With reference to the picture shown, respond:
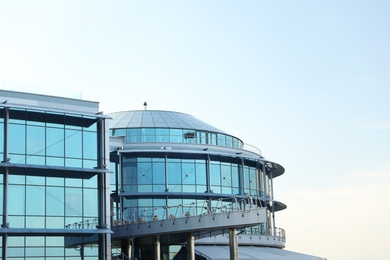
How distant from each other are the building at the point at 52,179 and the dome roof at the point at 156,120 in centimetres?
2083

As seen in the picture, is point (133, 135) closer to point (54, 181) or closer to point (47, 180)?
point (54, 181)

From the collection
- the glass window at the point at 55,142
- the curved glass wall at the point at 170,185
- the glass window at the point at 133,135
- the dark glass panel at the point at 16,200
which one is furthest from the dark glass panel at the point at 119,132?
the dark glass panel at the point at 16,200

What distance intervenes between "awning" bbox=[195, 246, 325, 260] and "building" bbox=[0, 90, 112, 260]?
538 inches

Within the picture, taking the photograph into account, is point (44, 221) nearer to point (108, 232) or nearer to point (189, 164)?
point (108, 232)

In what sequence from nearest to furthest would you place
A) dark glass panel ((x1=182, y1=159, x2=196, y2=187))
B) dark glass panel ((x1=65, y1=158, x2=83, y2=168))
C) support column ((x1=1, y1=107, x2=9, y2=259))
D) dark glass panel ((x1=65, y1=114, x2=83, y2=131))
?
support column ((x1=1, y1=107, x2=9, y2=259)) < dark glass panel ((x1=65, y1=158, x2=83, y2=168)) < dark glass panel ((x1=65, y1=114, x2=83, y2=131)) < dark glass panel ((x1=182, y1=159, x2=196, y2=187))

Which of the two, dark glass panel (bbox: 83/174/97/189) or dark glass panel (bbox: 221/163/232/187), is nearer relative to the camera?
dark glass panel (bbox: 83/174/97/189)

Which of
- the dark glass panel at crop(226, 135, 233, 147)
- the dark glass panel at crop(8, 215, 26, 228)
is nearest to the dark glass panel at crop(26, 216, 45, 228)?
the dark glass panel at crop(8, 215, 26, 228)

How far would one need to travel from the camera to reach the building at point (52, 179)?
50.3 meters

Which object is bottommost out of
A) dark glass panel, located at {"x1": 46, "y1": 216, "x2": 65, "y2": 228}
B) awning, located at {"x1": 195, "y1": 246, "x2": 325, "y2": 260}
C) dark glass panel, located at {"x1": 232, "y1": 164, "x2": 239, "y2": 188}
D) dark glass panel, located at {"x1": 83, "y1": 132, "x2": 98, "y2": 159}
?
awning, located at {"x1": 195, "y1": 246, "x2": 325, "y2": 260}

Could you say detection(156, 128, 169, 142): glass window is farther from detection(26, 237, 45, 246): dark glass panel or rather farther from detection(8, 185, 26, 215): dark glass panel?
detection(26, 237, 45, 246): dark glass panel

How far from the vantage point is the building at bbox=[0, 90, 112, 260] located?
165ft

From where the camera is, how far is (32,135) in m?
51.7

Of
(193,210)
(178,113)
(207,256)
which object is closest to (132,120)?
(178,113)

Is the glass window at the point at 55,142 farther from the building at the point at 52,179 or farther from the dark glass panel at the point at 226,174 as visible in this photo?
the dark glass panel at the point at 226,174
